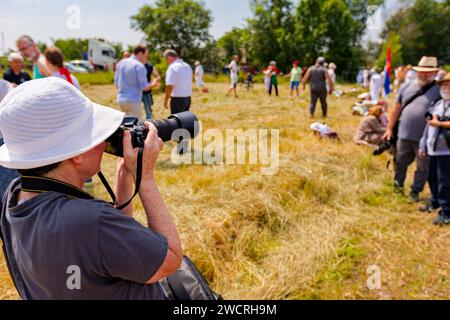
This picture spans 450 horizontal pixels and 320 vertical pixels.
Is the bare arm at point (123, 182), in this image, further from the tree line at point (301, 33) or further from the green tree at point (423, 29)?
the green tree at point (423, 29)

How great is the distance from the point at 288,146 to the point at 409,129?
1.92 m

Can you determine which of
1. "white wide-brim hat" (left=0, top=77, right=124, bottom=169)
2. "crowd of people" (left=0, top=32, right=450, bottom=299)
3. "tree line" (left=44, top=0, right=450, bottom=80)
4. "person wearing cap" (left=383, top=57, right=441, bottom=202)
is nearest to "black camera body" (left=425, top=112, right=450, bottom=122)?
"person wearing cap" (left=383, top=57, right=441, bottom=202)

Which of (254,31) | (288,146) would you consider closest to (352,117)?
(288,146)

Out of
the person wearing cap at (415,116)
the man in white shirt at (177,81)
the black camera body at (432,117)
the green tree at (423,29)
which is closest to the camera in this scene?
the black camera body at (432,117)

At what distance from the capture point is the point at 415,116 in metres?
3.43

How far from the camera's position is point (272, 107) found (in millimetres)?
9898

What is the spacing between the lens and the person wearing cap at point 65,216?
0.86m

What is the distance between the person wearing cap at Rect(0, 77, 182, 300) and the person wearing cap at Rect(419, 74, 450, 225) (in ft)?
9.88

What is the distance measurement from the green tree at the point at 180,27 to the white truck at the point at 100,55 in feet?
18.6

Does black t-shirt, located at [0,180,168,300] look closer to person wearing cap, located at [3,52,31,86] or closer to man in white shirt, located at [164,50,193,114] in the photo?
man in white shirt, located at [164,50,193,114]

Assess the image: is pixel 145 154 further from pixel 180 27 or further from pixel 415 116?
pixel 180 27

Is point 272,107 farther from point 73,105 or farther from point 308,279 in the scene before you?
point 73,105

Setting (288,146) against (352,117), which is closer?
(288,146)

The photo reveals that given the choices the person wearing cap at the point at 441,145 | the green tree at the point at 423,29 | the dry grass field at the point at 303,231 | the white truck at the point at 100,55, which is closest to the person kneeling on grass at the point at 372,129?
the dry grass field at the point at 303,231
